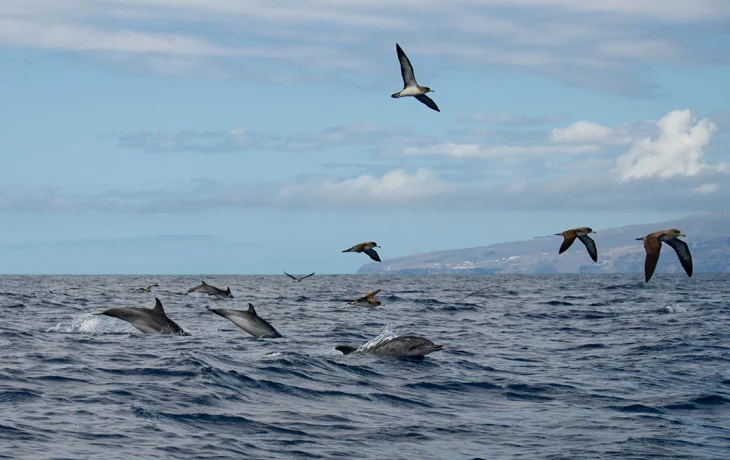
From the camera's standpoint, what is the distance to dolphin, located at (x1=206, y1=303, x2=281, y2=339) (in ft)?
60.6

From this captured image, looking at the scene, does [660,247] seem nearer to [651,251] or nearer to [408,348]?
[651,251]

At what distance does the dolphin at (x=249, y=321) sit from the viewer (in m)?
18.5

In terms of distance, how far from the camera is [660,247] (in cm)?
1501

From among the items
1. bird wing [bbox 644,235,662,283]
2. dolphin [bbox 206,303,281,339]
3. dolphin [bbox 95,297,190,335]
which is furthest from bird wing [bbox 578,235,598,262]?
dolphin [bbox 95,297,190,335]

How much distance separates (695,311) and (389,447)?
30.7 metres

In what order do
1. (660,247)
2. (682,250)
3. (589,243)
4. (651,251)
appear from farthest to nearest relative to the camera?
1. (589,243)
2. (682,250)
3. (651,251)
4. (660,247)

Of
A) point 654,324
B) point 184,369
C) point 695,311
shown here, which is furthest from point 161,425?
point 695,311

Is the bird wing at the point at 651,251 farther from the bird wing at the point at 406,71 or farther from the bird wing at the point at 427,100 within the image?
the bird wing at the point at 406,71

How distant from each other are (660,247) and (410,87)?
27.9ft

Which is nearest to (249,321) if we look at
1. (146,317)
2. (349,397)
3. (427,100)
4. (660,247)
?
(146,317)

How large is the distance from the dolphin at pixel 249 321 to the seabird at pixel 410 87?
600cm

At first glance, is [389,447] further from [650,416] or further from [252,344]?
[252,344]

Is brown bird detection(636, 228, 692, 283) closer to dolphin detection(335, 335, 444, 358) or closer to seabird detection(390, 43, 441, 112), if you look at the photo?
dolphin detection(335, 335, 444, 358)

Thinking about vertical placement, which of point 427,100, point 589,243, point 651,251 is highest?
point 427,100
